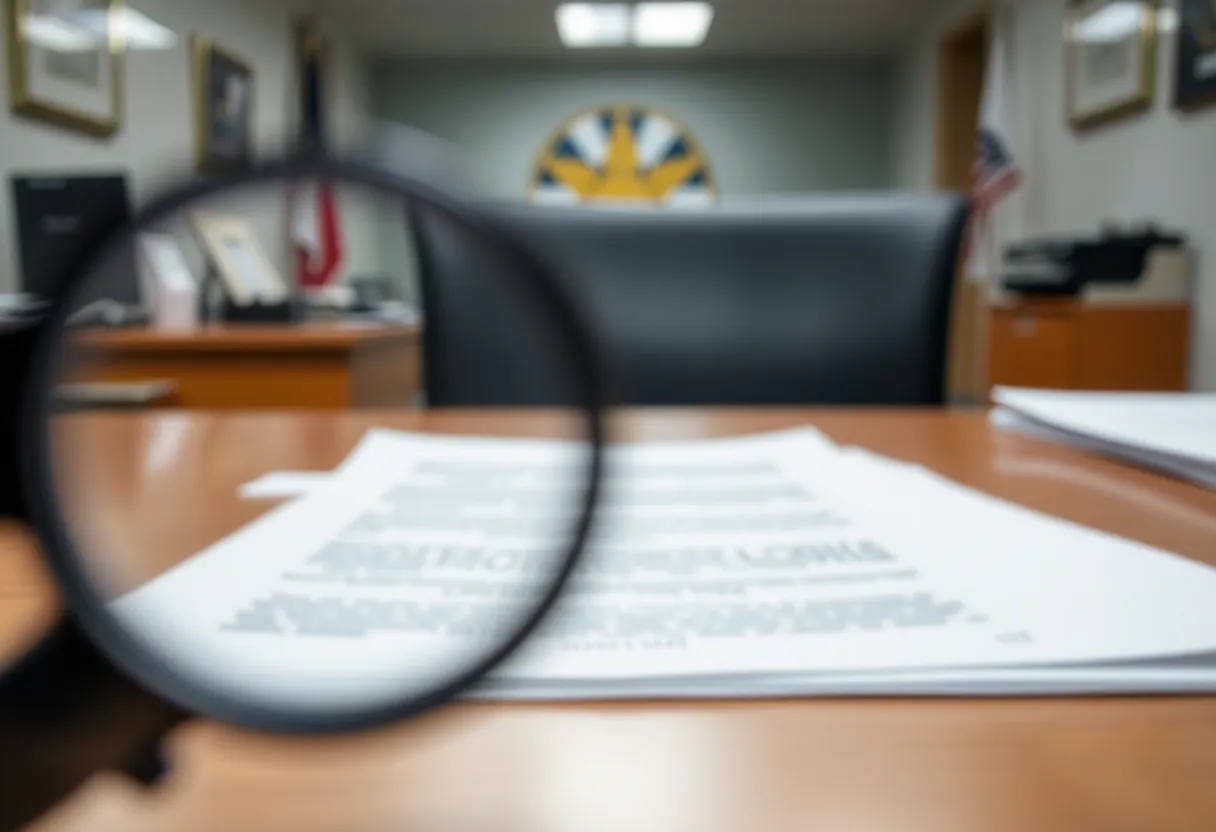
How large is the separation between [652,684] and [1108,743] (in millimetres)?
101

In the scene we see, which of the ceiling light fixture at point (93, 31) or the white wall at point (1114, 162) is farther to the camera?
the white wall at point (1114, 162)

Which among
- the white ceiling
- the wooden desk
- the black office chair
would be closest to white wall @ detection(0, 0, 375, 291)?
the wooden desk

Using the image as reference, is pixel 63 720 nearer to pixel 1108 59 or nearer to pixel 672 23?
pixel 1108 59

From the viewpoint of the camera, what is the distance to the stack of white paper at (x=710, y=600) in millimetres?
216

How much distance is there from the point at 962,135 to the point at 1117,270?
2348mm

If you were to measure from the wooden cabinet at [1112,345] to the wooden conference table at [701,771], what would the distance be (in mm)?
2529

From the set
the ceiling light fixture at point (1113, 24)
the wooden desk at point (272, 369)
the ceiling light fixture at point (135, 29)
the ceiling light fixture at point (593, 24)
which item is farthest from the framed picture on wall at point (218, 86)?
the ceiling light fixture at point (1113, 24)

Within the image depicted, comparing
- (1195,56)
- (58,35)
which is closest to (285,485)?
(58,35)

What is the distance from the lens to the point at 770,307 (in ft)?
3.24

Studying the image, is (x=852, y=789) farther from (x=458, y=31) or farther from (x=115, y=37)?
(x=458, y=31)

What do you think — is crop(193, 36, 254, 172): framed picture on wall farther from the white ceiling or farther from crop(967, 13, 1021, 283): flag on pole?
crop(967, 13, 1021, 283): flag on pole

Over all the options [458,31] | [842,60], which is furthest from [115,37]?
[842,60]

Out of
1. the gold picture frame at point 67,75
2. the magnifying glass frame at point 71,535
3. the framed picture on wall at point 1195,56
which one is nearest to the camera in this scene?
the magnifying glass frame at point 71,535

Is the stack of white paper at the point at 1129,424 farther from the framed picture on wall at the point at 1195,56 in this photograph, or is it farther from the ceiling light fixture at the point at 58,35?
the ceiling light fixture at the point at 58,35
